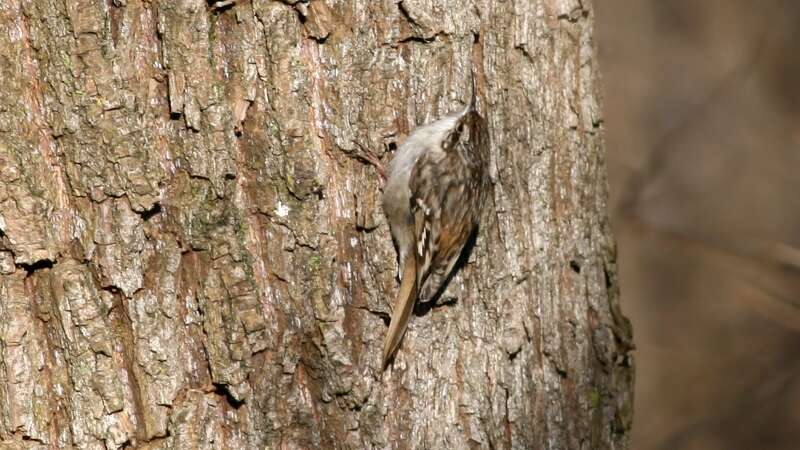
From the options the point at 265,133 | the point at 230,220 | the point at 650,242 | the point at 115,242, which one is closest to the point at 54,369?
the point at 115,242

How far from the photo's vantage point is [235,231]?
2.08 m

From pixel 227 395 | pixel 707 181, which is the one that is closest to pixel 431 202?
pixel 227 395

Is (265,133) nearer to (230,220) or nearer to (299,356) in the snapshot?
(230,220)

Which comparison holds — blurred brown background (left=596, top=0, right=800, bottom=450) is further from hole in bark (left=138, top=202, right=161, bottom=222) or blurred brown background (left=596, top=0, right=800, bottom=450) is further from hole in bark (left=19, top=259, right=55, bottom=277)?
hole in bark (left=19, top=259, right=55, bottom=277)

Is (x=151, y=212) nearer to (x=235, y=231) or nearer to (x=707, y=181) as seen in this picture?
(x=235, y=231)

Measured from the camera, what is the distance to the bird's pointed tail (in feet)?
7.11

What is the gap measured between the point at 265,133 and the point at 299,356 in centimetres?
49

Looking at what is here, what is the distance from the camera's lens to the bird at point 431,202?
2.20 m

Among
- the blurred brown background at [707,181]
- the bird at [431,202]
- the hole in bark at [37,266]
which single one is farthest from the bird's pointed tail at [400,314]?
the blurred brown background at [707,181]

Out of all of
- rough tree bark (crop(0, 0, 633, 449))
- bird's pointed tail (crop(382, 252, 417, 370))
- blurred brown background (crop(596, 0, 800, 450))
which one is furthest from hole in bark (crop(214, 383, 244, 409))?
blurred brown background (crop(596, 0, 800, 450))

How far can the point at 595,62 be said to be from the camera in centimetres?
256

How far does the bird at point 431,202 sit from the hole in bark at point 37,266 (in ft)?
2.42

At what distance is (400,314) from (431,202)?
59cm

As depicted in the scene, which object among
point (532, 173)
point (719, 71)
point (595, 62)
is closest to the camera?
point (532, 173)
